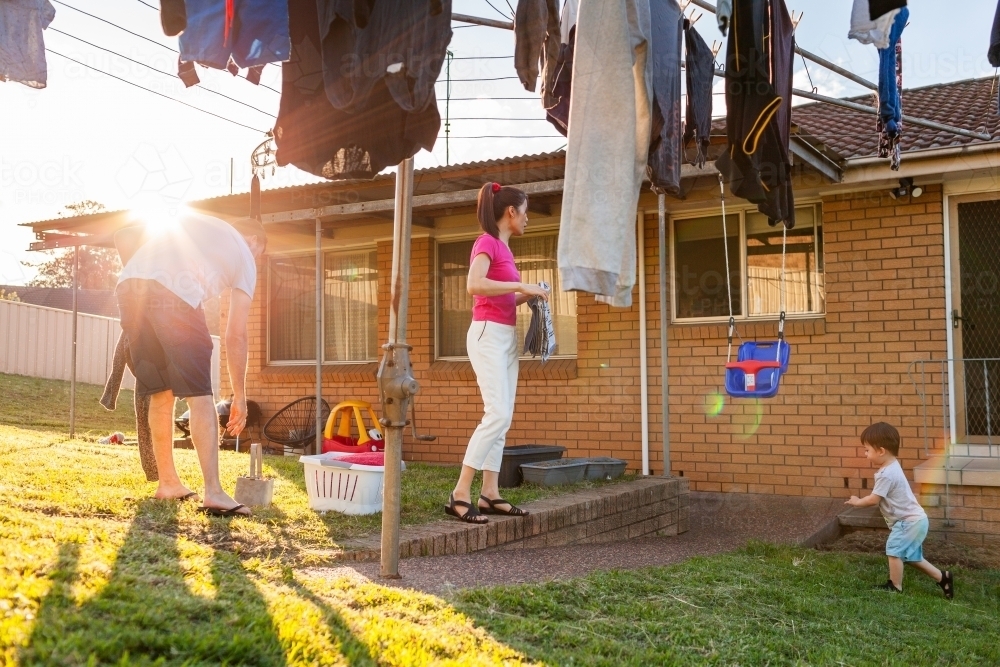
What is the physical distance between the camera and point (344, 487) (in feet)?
16.6

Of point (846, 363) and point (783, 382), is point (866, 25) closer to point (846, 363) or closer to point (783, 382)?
point (846, 363)

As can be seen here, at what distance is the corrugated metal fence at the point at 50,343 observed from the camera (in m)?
20.1

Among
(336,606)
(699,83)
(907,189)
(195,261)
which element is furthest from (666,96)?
(907,189)

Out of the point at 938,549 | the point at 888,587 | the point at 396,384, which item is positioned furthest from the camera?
the point at 938,549

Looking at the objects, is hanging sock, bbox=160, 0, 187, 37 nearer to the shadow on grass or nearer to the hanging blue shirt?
the hanging blue shirt

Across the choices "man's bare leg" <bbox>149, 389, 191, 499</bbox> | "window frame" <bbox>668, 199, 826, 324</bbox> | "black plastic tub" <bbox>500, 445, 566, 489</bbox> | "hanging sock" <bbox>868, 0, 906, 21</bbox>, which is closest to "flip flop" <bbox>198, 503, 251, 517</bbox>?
"man's bare leg" <bbox>149, 389, 191, 499</bbox>

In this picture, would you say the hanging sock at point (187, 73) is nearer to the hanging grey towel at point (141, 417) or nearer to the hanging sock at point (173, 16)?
the hanging sock at point (173, 16)

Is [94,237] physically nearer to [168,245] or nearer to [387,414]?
[168,245]

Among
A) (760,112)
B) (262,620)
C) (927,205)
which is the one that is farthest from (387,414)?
(927,205)

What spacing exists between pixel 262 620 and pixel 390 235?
8314 millimetres

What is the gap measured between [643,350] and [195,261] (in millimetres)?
5449

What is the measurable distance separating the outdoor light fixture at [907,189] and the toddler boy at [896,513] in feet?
9.91

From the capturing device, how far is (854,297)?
8.17 m

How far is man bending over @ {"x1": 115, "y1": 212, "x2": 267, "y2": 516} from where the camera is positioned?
4.37m
